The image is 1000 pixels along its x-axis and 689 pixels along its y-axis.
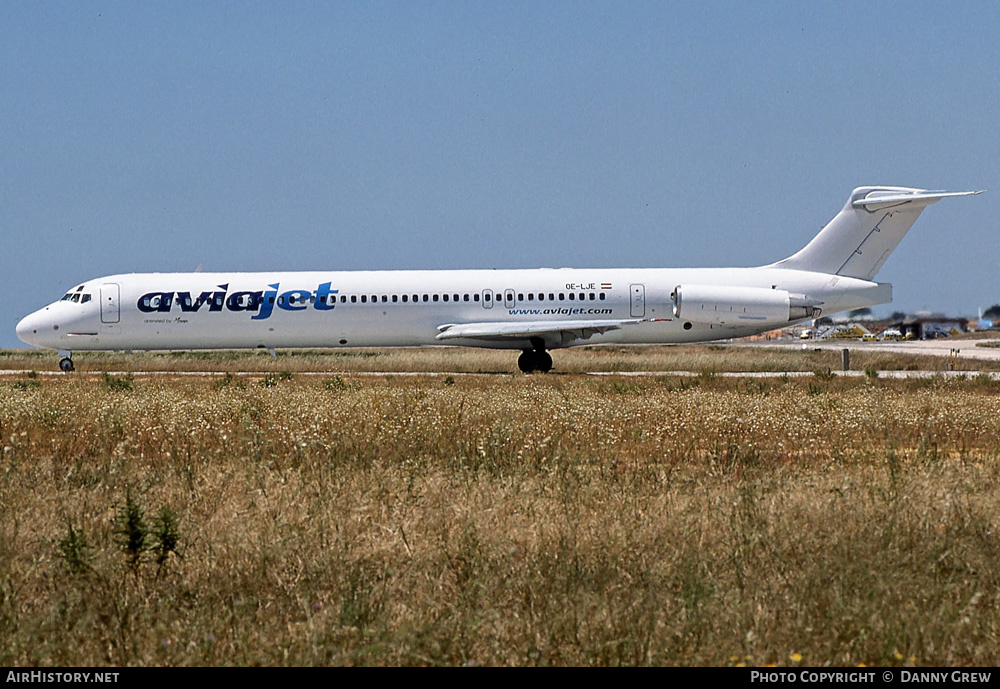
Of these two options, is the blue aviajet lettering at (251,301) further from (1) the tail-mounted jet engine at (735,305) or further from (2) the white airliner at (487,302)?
(1) the tail-mounted jet engine at (735,305)

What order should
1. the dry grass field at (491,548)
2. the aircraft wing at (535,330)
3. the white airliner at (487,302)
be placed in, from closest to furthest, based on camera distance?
the dry grass field at (491,548), the aircraft wing at (535,330), the white airliner at (487,302)

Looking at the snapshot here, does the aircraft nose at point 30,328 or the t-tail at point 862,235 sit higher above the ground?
the t-tail at point 862,235

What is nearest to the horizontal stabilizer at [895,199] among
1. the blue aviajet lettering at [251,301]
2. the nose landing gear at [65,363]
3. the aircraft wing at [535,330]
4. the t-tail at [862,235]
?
the t-tail at [862,235]

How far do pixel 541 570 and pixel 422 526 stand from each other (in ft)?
4.26

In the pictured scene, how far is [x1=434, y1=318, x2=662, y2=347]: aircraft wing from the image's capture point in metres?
29.4

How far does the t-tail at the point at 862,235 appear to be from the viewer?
30.6 meters

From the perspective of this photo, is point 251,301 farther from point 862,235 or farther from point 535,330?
point 862,235

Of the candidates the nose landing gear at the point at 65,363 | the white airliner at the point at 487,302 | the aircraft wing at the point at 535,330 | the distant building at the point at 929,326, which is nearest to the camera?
the aircraft wing at the point at 535,330

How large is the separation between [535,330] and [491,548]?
23.0m

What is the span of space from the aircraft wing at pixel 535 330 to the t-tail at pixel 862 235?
5896mm

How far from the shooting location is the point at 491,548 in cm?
640

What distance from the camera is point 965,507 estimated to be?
7.47 metres

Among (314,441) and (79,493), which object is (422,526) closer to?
(79,493)
